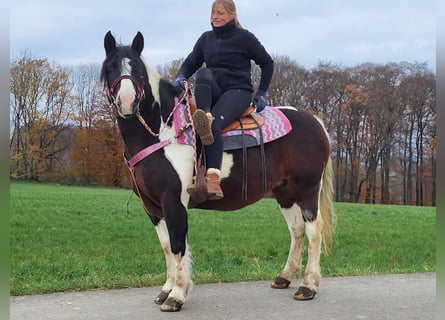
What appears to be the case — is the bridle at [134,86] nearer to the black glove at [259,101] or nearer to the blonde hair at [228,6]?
the blonde hair at [228,6]

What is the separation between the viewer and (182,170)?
4543mm

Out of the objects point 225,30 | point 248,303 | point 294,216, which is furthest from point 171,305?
point 225,30

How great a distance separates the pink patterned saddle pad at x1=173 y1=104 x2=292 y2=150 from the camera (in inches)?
184

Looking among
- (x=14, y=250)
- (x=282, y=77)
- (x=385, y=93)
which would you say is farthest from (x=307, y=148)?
(x=385, y=93)

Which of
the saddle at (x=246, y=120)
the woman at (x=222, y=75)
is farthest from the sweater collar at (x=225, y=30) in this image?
the saddle at (x=246, y=120)

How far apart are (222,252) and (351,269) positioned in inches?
131

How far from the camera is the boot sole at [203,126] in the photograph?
14.5ft

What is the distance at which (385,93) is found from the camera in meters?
41.2

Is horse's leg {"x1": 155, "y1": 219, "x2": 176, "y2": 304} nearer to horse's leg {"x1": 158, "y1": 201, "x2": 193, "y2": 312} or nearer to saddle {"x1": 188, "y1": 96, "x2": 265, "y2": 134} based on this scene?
horse's leg {"x1": 158, "y1": 201, "x2": 193, "y2": 312}

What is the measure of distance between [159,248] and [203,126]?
5.78 m

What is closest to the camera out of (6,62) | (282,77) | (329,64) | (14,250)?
(6,62)

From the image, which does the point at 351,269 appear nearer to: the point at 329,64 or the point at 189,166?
the point at 189,166

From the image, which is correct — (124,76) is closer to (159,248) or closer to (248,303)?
(248,303)

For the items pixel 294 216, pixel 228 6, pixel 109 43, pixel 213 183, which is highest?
pixel 228 6
